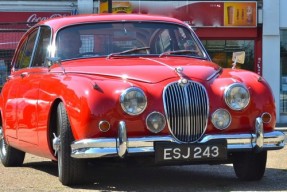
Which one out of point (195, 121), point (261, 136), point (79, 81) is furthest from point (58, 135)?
point (261, 136)

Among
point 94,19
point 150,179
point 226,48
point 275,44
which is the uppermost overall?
point 94,19

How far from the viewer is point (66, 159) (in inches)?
245

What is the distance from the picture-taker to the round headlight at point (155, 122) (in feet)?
19.8

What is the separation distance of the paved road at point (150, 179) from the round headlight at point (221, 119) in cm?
63

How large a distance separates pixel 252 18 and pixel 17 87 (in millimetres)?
14244

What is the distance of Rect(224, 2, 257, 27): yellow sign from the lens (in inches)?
833

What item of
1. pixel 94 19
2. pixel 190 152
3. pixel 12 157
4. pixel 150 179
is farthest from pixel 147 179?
pixel 12 157

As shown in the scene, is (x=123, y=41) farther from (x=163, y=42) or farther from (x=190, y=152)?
(x=190, y=152)

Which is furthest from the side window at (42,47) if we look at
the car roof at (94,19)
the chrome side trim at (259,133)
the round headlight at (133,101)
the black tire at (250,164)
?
the chrome side trim at (259,133)

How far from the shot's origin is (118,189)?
6.38 meters

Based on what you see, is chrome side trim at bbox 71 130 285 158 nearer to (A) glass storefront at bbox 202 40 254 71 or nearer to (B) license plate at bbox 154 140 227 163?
(B) license plate at bbox 154 140 227 163

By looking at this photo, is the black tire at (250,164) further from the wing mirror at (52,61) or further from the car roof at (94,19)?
the wing mirror at (52,61)

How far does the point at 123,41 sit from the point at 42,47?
3.54 feet

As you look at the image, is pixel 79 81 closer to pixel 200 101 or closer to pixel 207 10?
pixel 200 101
